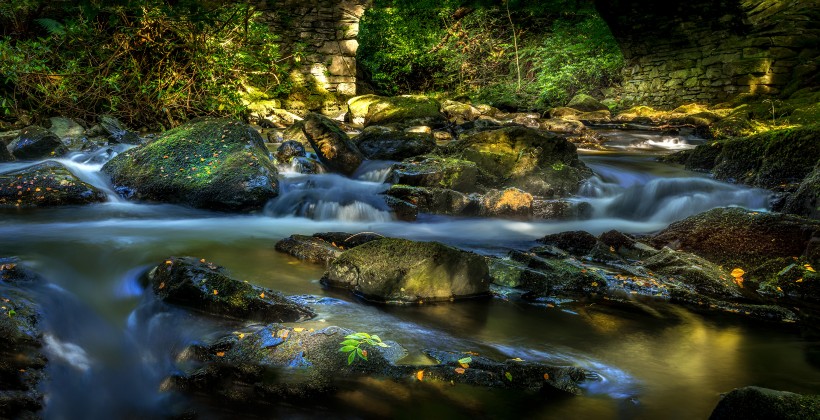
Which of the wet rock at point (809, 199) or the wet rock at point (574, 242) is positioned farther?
the wet rock at point (809, 199)

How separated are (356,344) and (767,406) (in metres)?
1.59

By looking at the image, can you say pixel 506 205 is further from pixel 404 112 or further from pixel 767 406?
pixel 404 112

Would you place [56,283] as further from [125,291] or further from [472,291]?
[472,291]

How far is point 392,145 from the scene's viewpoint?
8766 mm

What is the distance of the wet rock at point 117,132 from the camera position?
9.12 meters

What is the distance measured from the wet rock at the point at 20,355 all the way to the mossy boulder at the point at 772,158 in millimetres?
7723

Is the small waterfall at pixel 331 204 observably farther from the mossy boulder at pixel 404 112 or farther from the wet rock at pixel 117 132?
the mossy boulder at pixel 404 112

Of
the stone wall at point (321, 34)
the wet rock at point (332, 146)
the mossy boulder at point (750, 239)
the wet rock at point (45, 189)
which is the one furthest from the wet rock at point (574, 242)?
the stone wall at point (321, 34)

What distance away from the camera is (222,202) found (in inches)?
244

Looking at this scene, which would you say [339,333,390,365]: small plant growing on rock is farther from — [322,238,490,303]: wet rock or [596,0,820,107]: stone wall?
[596,0,820,107]: stone wall

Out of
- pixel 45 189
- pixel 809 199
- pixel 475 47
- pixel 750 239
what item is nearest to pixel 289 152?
pixel 45 189

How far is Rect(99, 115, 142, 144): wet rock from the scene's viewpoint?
9125 mm

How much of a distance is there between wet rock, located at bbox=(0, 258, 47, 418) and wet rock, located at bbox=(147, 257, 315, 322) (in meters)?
0.67

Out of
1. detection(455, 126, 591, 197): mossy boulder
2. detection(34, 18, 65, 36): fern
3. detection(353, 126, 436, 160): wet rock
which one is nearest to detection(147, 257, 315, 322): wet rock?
detection(455, 126, 591, 197): mossy boulder
